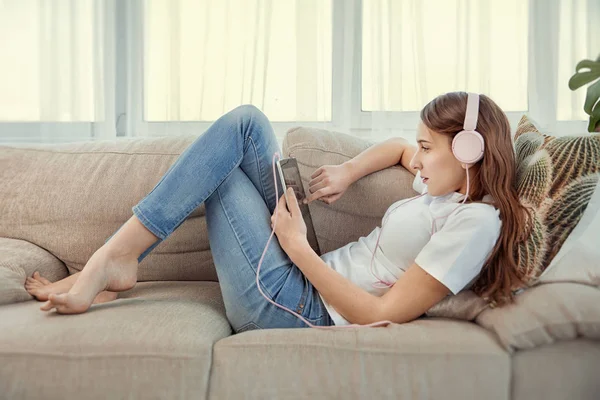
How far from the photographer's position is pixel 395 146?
1722 millimetres

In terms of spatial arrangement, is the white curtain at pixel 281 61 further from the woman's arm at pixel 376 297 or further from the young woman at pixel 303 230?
the woman's arm at pixel 376 297

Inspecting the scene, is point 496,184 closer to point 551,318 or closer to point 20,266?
point 551,318

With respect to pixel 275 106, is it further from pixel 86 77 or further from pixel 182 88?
pixel 86 77

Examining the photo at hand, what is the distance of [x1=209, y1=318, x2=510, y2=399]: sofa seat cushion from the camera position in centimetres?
114

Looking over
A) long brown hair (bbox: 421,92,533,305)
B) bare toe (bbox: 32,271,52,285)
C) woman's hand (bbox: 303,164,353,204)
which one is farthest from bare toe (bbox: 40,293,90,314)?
long brown hair (bbox: 421,92,533,305)

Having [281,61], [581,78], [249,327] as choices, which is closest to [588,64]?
[581,78]

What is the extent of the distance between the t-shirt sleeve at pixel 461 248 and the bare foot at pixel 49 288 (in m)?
0.81

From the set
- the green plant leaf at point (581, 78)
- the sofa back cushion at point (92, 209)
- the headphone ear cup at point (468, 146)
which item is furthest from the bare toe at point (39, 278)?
the green plant leaf at point (581, 78)

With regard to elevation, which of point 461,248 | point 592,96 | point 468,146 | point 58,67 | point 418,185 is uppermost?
point 58,67

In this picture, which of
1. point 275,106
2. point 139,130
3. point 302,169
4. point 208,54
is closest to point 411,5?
point 275,106

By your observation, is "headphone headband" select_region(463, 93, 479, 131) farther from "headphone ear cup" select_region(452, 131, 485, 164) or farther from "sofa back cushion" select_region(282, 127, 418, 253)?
"sofa back cushion" select_region(282, 127, 418, 253)

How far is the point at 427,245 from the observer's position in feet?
4.08

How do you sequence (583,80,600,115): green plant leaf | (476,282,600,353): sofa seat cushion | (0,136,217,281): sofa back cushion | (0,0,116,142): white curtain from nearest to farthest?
(476,282,600,353): sofa seat cushion
(583,80,600,115): green plant leaf
(0,136,217,281): sofa back cushion
(0,0,116,142): white curtain

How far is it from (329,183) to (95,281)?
2.08 feet
